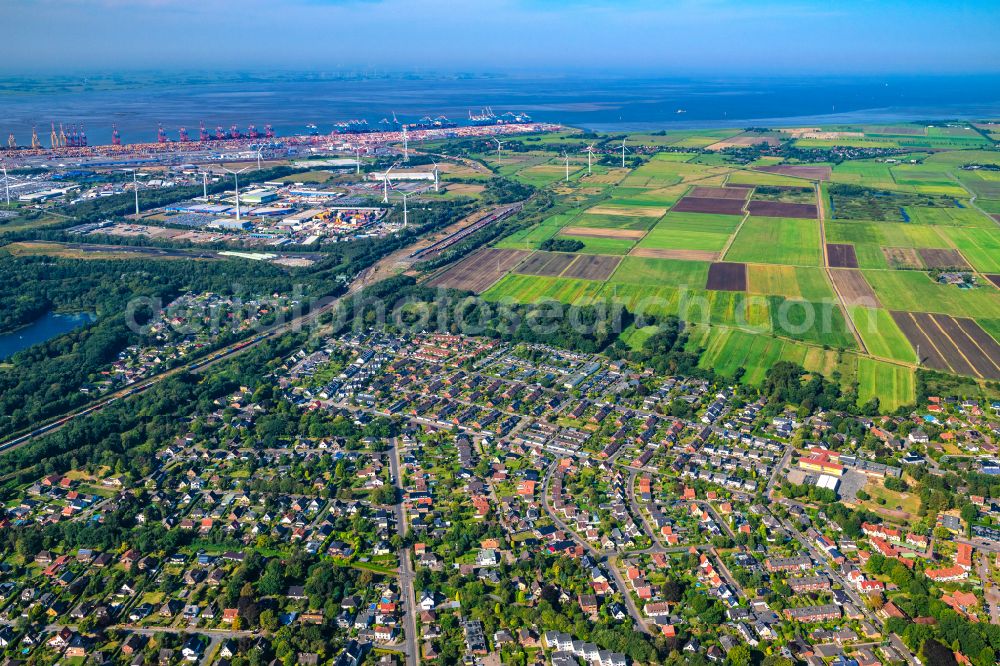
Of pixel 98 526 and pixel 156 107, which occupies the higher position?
pixel 156 107

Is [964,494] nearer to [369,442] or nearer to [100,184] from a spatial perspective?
[369,442]

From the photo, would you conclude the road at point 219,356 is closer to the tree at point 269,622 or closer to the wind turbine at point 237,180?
the tree at point 269,622

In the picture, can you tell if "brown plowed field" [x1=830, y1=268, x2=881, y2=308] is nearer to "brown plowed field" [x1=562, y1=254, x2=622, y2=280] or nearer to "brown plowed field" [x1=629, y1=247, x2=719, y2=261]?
"brown plowed field" [x1=629, y1=247, x2=719, y2=261]

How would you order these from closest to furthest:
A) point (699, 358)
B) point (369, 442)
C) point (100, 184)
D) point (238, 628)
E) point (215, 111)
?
point (238, 628) → point (369, 442) → point (699, 358) → point (100, 184) → point (215, 111)

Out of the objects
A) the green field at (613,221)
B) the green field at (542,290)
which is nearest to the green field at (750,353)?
the green field at (542,290)

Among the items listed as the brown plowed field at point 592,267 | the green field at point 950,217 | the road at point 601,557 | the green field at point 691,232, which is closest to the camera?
the road at point 601,557

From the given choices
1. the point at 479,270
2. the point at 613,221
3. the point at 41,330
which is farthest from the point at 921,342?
the point at 41,330

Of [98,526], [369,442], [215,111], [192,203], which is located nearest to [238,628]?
[98,526]
